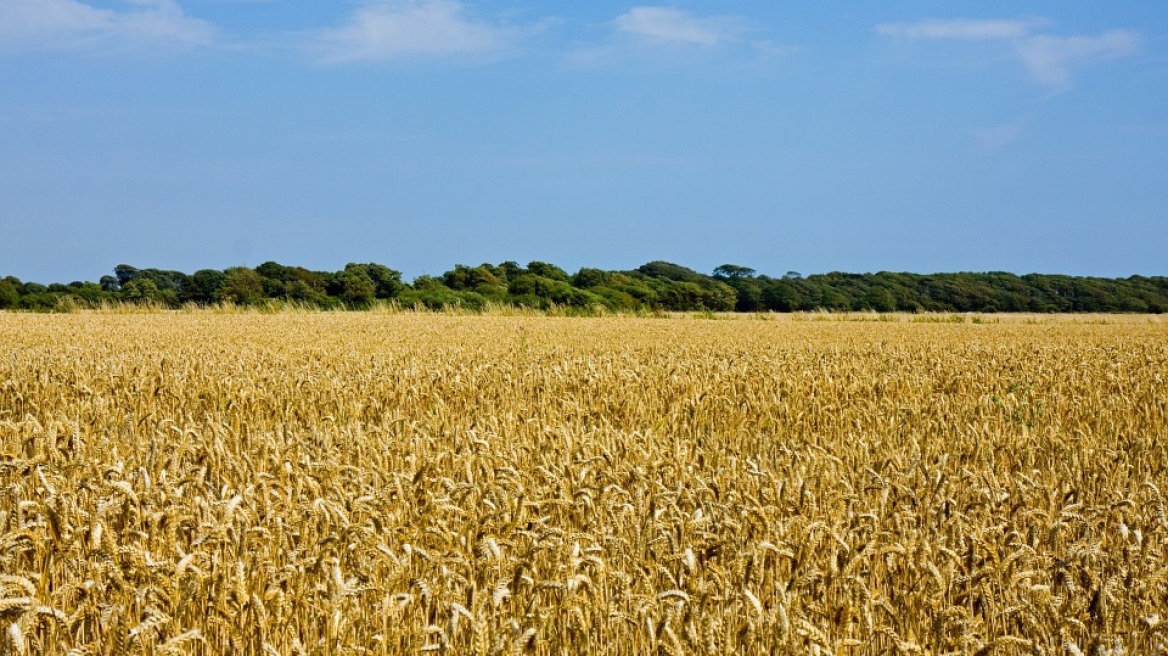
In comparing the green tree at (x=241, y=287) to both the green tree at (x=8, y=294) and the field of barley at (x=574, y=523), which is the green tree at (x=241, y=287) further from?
the field of barley at (x=574, y=523)

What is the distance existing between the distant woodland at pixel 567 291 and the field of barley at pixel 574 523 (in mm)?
29841

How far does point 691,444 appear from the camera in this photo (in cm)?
559

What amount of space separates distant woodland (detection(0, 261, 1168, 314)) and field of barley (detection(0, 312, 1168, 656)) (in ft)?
97.9

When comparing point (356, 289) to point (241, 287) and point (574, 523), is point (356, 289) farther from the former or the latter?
point (574, 523)

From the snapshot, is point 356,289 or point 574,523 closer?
point 574,523

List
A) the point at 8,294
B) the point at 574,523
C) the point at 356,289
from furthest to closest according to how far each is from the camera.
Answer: the point at 8,294 < the point at 356,289 < the point at 574,523

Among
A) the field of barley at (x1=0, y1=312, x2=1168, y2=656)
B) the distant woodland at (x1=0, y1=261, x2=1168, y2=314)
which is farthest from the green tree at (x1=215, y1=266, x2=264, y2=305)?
the field of barley at (x1=0, y1=312, x2=1168, y2=656)

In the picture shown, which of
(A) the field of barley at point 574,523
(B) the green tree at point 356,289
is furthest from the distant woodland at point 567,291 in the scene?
(A) the field of barley at point 574,523

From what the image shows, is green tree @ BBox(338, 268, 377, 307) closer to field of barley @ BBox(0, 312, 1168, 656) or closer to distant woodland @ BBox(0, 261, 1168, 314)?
distant woodland @ BBox(0, 261, 1168, 314)

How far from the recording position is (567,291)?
4356 cm

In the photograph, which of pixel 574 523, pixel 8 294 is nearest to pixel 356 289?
pixel 8 294

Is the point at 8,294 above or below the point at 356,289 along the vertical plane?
below

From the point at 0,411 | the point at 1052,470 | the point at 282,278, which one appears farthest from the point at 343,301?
the point at 1052,470

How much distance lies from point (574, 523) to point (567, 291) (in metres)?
39.9
